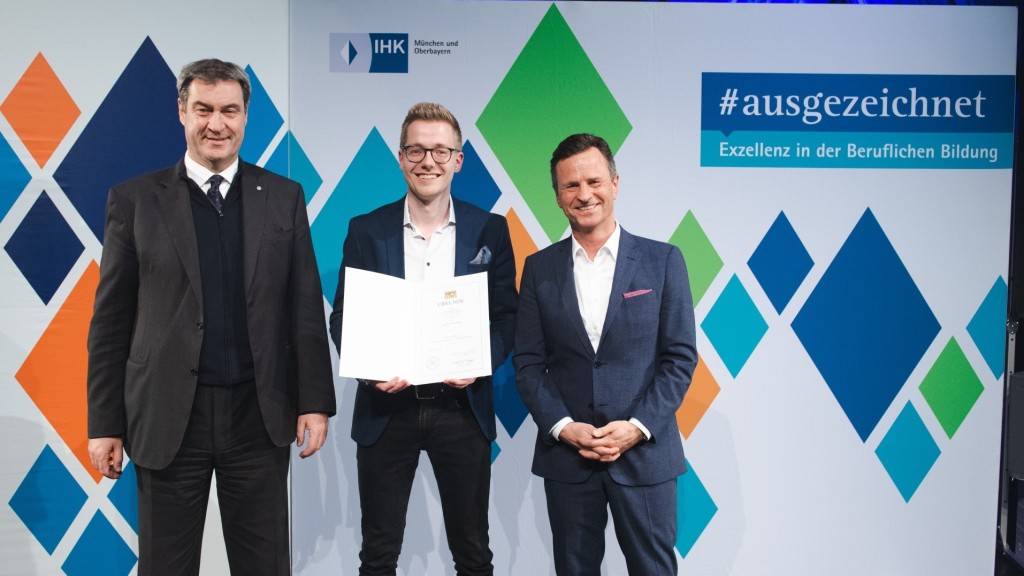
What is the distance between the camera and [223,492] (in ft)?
6.92

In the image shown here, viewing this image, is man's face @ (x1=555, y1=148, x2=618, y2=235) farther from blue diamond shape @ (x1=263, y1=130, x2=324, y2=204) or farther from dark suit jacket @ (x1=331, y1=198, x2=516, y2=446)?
blue diamond shape @ (x1=263, y1=130, x2=324, y2=204)

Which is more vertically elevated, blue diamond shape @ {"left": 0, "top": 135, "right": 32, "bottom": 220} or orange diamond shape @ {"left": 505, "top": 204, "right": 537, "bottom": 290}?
blue diamond shape @ {"left": 0, "top": 135, "right": 32, "bottom": 220}

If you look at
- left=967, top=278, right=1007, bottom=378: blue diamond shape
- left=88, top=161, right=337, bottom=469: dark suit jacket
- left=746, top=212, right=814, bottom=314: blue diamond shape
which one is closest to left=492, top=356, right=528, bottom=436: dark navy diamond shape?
left=88, top=161, right=337, bottom=469: dark suit jacket

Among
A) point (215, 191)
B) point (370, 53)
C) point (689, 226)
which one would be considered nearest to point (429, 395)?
point (215, 191)

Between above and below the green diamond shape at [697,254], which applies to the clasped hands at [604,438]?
below

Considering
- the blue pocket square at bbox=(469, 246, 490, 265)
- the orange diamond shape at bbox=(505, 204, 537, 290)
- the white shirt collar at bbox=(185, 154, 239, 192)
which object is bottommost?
the blue pocket square at bbox=(469, 246, 490, 265)

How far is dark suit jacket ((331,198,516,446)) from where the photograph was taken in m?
2.26

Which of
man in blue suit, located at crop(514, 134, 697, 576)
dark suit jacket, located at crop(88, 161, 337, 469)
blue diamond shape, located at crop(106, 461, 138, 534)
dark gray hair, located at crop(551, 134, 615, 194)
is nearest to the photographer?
dark suit jacket, located at crop(88, 161, 337, 469)

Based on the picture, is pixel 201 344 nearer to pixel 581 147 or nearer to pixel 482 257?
pixel 482 257

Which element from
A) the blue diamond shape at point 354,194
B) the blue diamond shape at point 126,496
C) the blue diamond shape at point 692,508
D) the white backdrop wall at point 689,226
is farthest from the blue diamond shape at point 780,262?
the blue diamond shape at point 126,496

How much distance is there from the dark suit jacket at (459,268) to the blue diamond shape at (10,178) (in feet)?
5.06

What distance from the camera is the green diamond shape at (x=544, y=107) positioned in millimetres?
2953

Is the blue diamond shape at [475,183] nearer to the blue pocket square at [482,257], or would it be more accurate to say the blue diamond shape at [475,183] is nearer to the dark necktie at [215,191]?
the blue pocket square at [482,257]

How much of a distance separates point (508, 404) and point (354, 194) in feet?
3.57
